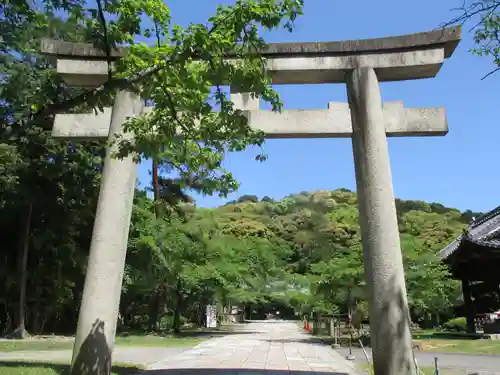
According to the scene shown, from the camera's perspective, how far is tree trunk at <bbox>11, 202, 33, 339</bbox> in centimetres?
2319

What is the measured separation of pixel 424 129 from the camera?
7.58m

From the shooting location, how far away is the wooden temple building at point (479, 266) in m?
17.9

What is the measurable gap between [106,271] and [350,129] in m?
4.54

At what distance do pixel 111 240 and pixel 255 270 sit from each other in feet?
83.2

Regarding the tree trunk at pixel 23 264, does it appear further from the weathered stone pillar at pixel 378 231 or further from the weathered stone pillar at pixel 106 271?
the weathered stone pillar at pixel 378 231

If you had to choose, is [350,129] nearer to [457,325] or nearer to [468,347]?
[468,347]

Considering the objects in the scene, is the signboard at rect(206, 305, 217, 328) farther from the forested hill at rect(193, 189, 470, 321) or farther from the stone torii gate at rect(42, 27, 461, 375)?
the stone torii gate at rect(42, 27, 461, 375)

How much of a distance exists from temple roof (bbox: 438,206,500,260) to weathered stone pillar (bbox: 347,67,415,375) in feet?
41.7

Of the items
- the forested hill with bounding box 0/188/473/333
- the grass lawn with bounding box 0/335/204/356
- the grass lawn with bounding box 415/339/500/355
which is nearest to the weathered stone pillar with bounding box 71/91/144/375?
the grass lawn with bounding box 0/335/204/356

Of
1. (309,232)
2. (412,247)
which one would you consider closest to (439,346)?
(412,247)

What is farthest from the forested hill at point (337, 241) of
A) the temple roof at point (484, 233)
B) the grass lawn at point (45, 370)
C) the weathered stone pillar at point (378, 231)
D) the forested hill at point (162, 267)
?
the weathered stone pillar at point (378, 231)

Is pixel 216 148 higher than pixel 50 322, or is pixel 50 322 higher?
pixel 216 148

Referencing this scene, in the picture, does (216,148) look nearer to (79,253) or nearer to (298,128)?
(298,128)

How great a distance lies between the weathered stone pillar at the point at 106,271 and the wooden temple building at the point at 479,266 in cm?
1525
